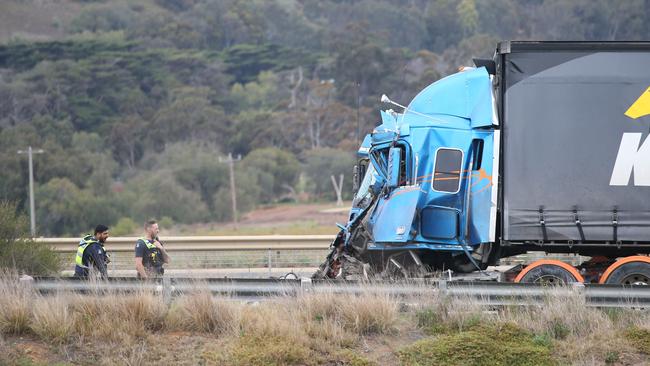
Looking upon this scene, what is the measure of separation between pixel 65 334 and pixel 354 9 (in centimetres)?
10891

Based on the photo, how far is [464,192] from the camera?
13648mm

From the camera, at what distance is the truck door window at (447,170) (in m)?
13.6

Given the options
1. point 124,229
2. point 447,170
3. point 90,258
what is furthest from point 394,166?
point 124,229

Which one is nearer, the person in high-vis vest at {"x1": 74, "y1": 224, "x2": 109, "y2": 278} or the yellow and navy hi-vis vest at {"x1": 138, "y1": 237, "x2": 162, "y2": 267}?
the person in high-vis vest at {"x1": 74, "y1": 224, "x2": 109, "y2": 278}

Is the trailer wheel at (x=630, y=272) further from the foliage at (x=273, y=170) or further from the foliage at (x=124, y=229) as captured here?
the foliage at (x=273, y=170)

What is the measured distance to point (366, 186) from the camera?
15422 millimetres

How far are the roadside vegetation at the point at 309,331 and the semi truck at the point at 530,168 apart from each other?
194 centimetres

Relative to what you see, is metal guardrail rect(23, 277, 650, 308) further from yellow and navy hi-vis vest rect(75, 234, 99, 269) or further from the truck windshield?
the truck windshield

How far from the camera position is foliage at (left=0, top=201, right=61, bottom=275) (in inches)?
644

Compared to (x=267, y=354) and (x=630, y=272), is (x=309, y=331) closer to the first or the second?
(x=267, y=354)

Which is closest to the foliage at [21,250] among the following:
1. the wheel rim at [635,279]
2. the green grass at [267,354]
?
the green grass at [267,354]

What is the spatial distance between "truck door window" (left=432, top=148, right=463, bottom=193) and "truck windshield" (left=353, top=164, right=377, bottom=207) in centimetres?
119

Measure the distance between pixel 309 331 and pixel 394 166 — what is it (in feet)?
13.1

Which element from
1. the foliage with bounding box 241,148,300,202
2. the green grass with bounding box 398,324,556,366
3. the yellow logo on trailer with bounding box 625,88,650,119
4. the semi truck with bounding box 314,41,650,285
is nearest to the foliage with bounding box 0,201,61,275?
the semi truck with bounding box 314,41,650,285
